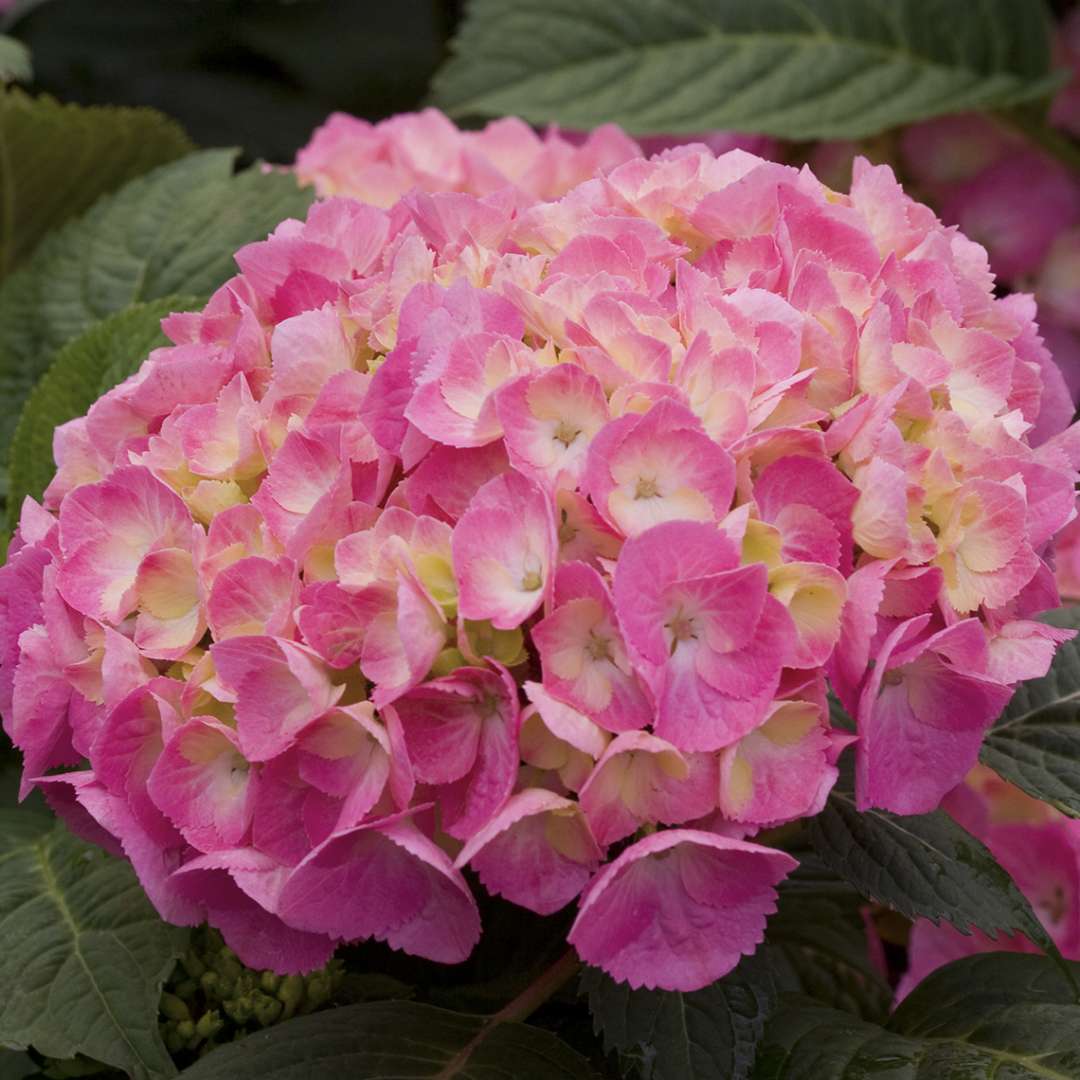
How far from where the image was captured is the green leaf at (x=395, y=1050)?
54 cm

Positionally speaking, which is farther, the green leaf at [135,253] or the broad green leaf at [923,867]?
the green leaf at [135,253]

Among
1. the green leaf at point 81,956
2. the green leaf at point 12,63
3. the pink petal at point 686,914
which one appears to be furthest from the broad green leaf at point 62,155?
the pink petal at point 686,914

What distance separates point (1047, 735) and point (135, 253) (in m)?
0.57

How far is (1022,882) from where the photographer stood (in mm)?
733

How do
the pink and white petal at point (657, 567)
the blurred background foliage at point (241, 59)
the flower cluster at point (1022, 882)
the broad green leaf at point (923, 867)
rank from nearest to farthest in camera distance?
the pink and white petal at point (657, 567)
the broad green leaf at point (923, 867)
the flower cluster at point (1022, 882)
the blurred background foliage at point (241, 59)

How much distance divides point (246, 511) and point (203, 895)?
4.8 inches

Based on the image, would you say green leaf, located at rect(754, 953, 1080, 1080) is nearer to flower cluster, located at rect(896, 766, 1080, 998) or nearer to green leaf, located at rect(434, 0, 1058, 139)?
flower cluster, located at rect(896, 766, 1080, 998)

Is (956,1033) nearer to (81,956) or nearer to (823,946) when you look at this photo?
(823,946)

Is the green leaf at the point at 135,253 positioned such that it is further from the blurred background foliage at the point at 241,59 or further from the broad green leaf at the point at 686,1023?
the blurred background foliage at the point at 241,59

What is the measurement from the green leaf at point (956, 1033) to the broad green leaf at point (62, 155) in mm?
672

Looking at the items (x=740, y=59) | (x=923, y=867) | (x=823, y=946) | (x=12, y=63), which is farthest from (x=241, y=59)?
(x=923, y=867)

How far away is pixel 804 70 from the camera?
1146mm

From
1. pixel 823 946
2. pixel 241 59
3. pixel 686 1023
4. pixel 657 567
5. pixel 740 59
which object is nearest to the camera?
pixel 657 567

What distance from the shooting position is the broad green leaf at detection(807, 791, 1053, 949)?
0.52 metres
